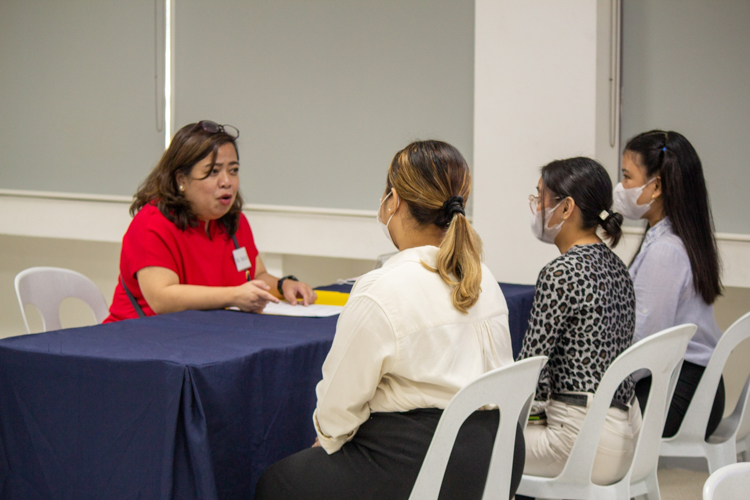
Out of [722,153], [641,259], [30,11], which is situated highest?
[30,11]

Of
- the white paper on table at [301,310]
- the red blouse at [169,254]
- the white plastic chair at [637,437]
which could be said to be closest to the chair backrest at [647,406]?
the white plastic chair at [637,437]

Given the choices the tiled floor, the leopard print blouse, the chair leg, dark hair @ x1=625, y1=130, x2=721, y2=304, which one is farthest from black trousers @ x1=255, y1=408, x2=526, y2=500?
the tiled floor

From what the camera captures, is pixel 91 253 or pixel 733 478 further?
pixel 91 253

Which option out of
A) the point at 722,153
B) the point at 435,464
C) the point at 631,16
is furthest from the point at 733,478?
the point at 631,16

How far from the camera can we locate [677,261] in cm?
203

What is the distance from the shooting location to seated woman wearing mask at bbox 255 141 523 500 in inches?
46.1

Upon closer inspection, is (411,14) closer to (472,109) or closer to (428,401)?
(472,109)

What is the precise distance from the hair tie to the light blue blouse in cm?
98

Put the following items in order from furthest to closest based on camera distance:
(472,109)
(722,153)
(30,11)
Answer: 1. (30,11)
2. (472,109)
3. (722,153)

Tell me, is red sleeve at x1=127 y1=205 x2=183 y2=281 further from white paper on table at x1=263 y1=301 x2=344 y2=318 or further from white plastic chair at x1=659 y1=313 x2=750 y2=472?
white plastic chair at x1=659 y1=313 x2=750 y2=472

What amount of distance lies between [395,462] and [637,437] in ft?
2.44

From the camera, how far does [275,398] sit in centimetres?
150

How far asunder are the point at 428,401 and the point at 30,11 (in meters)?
4.32

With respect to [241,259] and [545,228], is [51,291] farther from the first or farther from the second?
[545,228]
